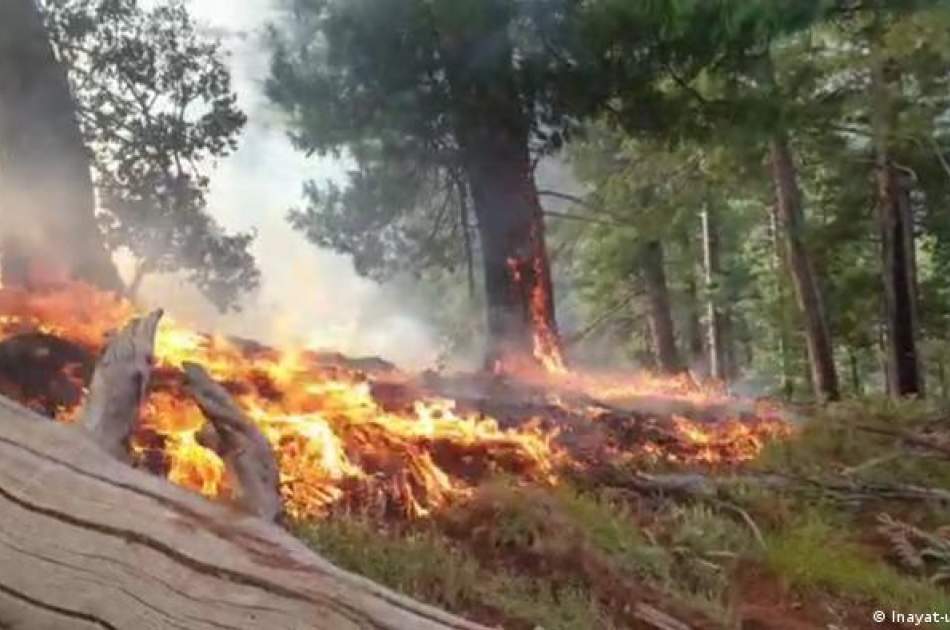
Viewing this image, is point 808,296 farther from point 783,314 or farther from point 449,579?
point 449,579

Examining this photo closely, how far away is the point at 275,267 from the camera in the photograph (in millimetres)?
24156

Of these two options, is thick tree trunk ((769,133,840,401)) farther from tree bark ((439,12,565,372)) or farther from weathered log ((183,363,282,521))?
weathered log ((183,363,282,521))

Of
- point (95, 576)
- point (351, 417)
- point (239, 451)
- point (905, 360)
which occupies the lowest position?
point (95, 576)

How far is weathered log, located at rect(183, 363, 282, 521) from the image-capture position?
2740 millimetres

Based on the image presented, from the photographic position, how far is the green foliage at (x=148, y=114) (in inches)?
337

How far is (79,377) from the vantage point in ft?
16.1

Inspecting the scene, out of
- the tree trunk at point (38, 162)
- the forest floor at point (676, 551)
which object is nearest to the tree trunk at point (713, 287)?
the tree trunk at point (38, 162)

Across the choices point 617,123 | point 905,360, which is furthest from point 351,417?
point 905,360

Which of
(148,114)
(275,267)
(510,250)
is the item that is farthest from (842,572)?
(275,267)

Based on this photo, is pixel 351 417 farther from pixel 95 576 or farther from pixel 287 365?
pixel 95 576

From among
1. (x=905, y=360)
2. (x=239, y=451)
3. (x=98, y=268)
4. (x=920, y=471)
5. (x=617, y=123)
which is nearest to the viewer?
(x=239, y=451)

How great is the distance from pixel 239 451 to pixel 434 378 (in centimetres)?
414

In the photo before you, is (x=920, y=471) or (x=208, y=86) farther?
(x=208, y=86)

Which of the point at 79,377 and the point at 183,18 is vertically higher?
the point at 183,18
